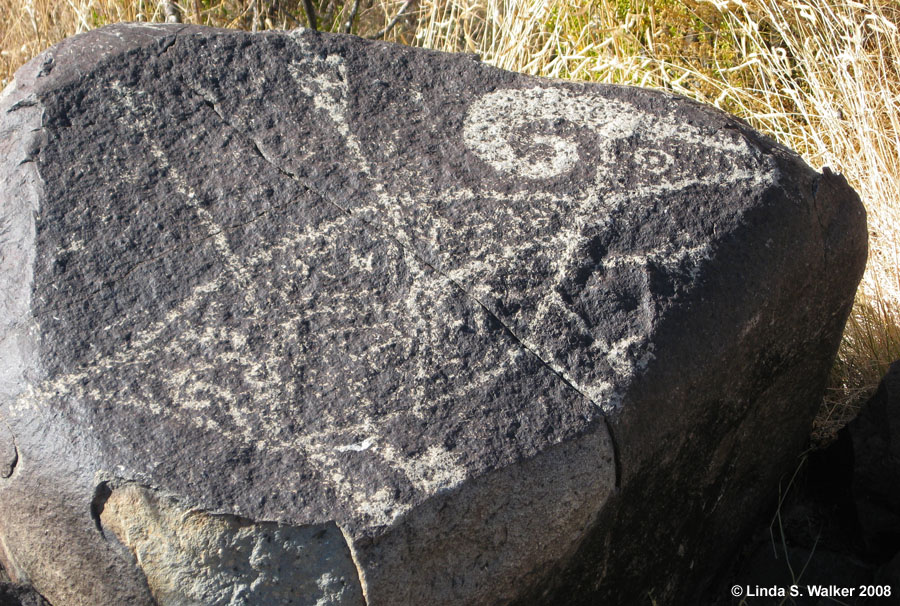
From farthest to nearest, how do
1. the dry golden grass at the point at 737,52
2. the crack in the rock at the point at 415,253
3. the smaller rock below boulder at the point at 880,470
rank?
the dry golden grass at the point at 737,52 < the smaller rock below boulder at the point at 880,470 < the crack in the rock at the point at 415,253

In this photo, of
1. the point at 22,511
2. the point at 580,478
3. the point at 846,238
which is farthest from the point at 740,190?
the point at 22,511

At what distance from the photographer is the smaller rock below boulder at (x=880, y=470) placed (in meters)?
1.84

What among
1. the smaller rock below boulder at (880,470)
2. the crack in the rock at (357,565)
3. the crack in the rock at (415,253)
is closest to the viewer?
the crack in the rock at (357,565)

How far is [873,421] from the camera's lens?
1890mm

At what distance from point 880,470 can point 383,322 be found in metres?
1.18

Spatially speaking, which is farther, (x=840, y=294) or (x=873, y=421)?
(x=873, y=421)

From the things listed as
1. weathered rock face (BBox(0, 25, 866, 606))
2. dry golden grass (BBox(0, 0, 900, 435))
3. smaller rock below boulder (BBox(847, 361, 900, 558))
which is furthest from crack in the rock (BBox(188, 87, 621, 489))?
dry golden grass (BBox(0, 0, 900, 435))

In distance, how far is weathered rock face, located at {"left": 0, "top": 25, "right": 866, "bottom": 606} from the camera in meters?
1.13

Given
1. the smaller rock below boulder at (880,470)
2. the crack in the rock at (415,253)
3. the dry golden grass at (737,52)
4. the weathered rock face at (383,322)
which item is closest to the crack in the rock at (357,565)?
the weathered rock face at (383,322)

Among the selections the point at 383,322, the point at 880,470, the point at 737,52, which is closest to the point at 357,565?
the point at 383,322

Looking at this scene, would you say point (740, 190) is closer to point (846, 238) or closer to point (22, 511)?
point (846, 238)

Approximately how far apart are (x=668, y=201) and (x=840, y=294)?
0.45m

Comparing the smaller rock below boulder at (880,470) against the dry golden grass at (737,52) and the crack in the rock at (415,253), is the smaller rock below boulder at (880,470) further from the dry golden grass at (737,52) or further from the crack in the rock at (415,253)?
the crack in the rock at (415,253)

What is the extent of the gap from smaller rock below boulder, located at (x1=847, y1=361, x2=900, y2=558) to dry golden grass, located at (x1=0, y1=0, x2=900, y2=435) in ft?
1.00
